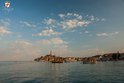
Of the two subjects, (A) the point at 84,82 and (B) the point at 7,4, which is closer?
(B) the point at 7,4

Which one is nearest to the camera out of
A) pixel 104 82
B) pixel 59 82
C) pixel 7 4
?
pixel 7 4

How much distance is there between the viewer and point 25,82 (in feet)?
216

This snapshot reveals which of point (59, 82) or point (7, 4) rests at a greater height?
point (7, 4)

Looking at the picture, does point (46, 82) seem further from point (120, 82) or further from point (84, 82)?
point (120, 82)

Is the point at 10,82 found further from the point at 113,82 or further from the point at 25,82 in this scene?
the point at 113,82

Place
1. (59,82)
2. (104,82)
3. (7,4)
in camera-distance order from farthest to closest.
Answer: (59,82)
(104,82)
(7,4)

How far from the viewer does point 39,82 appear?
2544 inches

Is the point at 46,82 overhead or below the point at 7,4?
below

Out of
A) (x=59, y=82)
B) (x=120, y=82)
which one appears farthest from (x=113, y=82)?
(x=59, y=82)

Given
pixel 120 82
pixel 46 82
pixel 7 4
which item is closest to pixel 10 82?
pixel 46 82

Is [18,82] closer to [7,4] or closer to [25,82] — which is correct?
[25,82]

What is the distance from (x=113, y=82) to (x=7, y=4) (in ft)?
149

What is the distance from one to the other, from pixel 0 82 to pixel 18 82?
7.11 m

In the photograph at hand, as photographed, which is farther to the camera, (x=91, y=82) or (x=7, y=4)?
(x=91, y=82)
